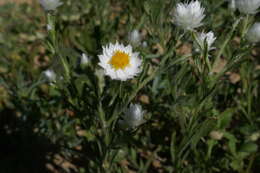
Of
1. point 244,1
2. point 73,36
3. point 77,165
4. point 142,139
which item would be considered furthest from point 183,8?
point 73,36

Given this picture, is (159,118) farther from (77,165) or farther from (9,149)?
(9,149)

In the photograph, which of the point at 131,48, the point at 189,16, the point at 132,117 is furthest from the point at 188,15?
the point at 132,117

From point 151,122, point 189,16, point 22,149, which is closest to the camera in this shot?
point 189,16

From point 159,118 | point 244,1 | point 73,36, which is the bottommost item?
point 244,1

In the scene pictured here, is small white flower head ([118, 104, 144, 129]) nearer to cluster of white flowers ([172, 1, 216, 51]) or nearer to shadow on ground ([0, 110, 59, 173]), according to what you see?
cluster of white flowers ([172, 1, 216, 51])

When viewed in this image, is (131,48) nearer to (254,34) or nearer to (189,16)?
(189,16)
